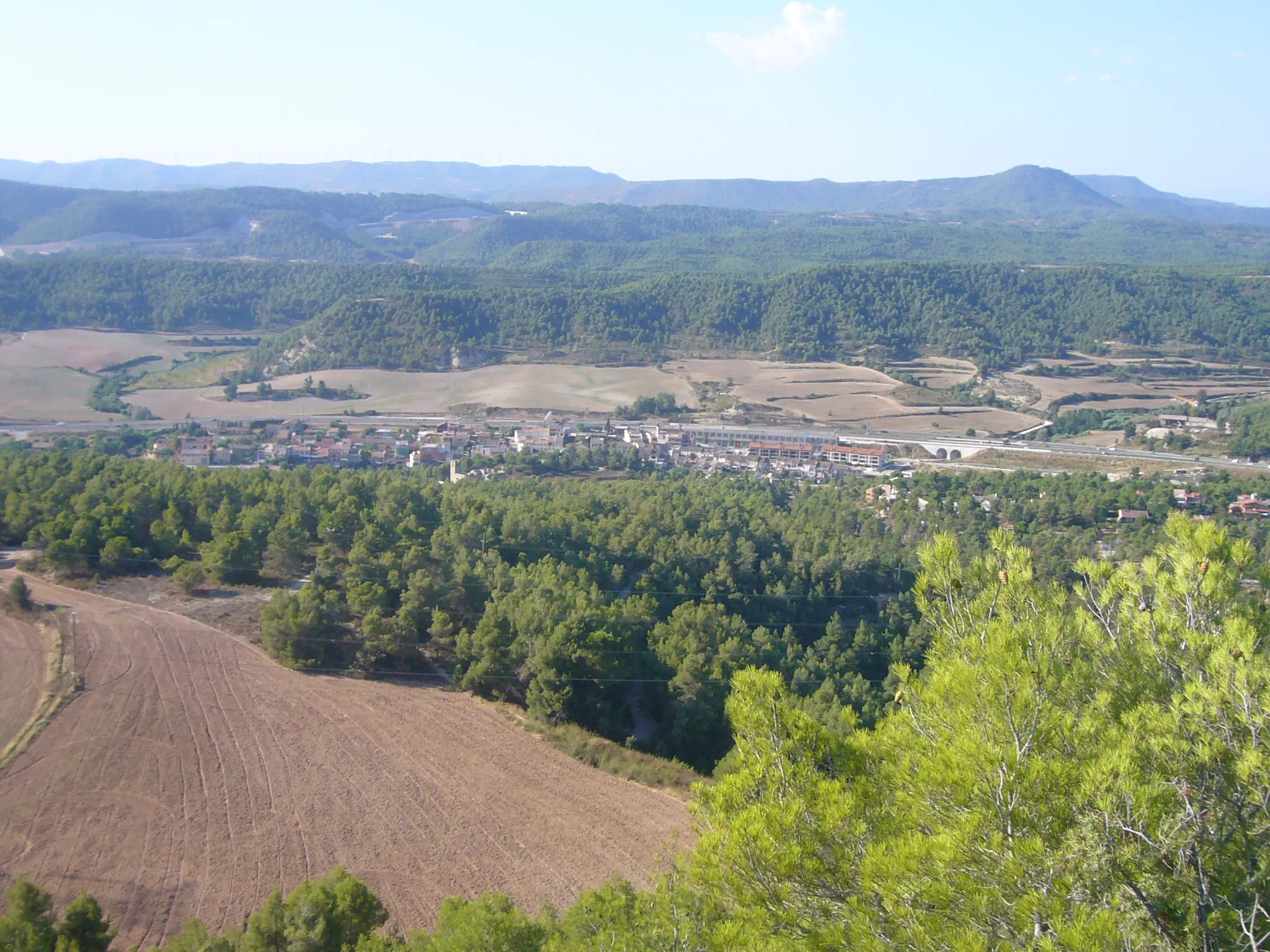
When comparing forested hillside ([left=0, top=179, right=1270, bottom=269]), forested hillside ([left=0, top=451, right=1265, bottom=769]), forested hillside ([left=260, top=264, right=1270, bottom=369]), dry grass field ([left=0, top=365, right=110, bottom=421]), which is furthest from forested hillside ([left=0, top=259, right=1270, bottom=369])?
forested hillside ([left=0, top=451, right=1265, bottom=769])

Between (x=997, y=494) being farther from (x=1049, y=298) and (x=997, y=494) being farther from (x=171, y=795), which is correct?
(x=1049, y=298)

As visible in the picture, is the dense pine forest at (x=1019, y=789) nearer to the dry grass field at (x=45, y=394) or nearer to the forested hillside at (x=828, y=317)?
the dry grass field at (x=45, y=394)

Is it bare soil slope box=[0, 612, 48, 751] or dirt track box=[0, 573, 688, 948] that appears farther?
bare soil slope box=[0, 612, 48, 751]

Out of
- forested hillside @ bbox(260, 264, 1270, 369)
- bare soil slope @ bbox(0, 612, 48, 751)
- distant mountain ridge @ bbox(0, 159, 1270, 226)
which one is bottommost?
bare soil slope @ bbox(0, 612, 48, 751)

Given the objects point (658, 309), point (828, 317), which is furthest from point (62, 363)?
point (828, 317)

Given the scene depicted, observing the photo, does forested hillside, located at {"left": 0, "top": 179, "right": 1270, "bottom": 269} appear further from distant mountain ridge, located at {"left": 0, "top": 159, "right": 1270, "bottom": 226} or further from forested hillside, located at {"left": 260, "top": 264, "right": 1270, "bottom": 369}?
distant mountain ridge, located at {"left": 0, "top": 159, "right": 1270, "bottom": 226}

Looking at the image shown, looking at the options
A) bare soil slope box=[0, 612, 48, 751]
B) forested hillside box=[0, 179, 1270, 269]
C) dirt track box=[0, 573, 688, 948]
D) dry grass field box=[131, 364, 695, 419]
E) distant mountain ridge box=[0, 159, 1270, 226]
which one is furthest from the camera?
distant mountain ridge box=[0, 159, 1270, 226]

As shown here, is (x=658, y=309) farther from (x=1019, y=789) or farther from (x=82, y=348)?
(x=1019, y=789)
